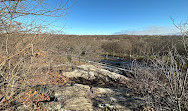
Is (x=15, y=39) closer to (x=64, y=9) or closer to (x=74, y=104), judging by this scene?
(x=64, y=9)

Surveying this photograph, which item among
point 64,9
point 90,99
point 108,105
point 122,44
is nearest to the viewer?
point 64,9

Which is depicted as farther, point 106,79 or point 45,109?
point 106,79

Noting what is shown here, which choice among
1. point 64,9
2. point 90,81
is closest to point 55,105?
point 64,9

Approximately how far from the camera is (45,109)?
8.49 feet

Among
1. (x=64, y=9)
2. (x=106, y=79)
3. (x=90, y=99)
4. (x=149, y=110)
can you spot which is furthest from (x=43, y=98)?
(x=106, y=79)

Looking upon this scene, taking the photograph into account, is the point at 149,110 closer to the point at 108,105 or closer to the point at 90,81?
the point at 108,105

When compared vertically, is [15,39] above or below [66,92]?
above

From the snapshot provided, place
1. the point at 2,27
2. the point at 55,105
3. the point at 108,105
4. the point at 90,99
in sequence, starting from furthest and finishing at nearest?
the point at 90,99
the point at 108,105
the point at 55,105
the point at 2,27

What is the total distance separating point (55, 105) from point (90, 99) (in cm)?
115

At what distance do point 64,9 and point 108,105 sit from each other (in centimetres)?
299

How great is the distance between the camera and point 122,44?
907 inches

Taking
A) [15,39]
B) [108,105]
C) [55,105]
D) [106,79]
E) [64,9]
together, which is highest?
[64,9]

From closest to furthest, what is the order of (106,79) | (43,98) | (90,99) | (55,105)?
(55,105) → (43,98) → (90,99) → (106,79)

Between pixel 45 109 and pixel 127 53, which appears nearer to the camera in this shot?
pixel 45 109
